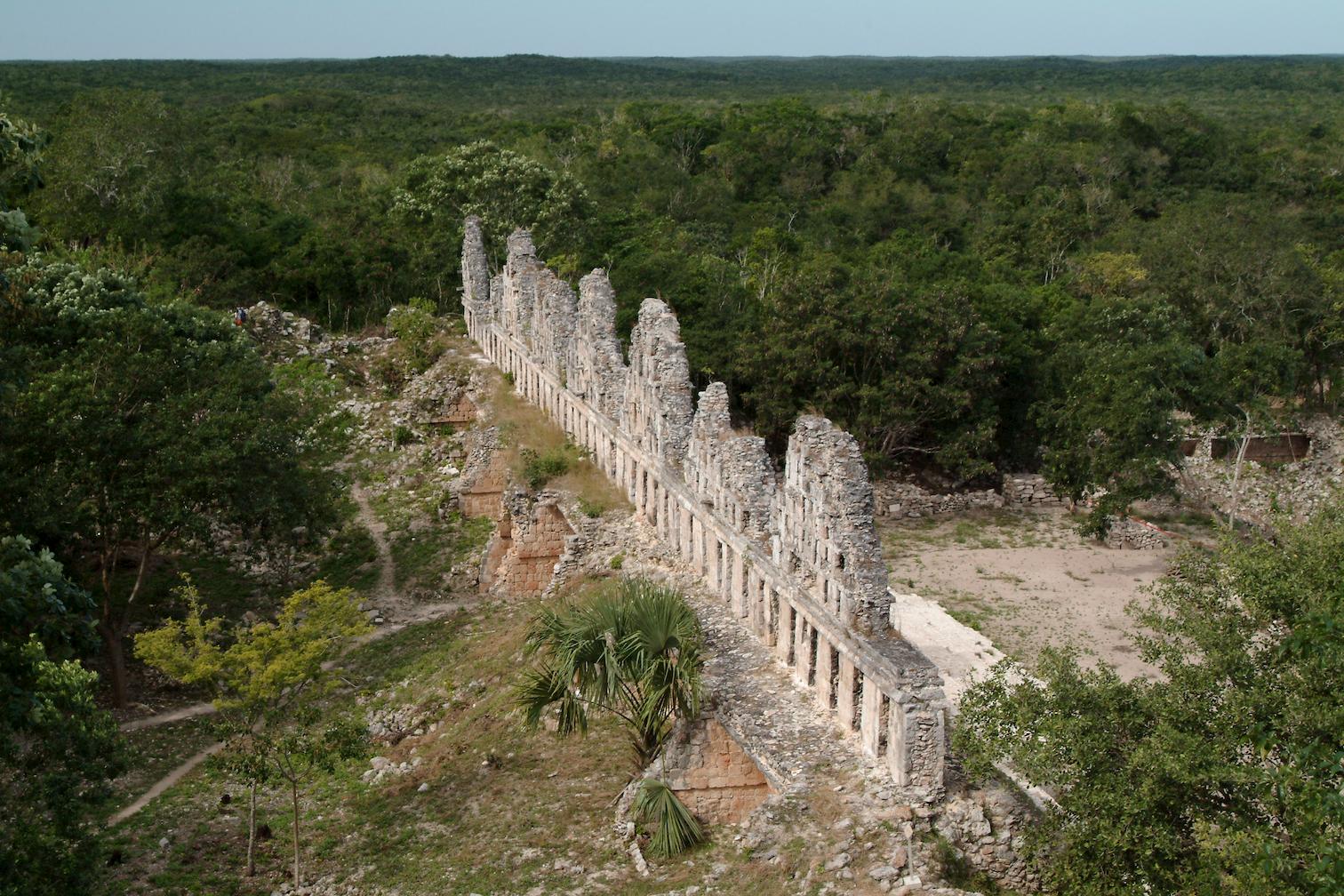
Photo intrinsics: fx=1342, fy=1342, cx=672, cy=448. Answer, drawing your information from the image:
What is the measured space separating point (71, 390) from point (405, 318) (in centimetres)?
2106

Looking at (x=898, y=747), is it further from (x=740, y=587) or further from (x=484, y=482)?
(x=484, y=482)

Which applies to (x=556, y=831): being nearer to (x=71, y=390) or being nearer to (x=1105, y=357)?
(x=71, y=390)

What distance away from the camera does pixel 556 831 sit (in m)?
22.0

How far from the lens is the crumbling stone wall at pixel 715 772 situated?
2203 cm

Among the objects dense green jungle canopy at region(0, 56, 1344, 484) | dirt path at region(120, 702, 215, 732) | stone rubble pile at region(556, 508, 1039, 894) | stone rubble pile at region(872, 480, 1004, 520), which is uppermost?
dense green jungle canopy at region(0, 56, 1344, 484)

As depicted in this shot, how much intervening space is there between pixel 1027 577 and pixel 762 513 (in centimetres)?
1353

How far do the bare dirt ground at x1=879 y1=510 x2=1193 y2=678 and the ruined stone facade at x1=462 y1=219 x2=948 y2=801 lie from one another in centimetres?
788

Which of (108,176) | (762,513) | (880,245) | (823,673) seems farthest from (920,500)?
(108,176)

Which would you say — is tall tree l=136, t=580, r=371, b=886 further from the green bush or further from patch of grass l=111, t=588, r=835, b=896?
the green bush

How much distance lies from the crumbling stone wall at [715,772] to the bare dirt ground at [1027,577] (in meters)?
10.5

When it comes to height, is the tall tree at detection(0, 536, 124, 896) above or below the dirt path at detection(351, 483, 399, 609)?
above

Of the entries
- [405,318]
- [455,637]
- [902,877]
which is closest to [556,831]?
[902,877]

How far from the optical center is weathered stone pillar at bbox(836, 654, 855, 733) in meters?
21.7

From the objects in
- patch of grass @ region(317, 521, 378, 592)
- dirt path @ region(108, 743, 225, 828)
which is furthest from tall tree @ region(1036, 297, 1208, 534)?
dirt path @ region(108, 743, 225, 828)
